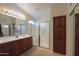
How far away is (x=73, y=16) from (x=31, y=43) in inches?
58.3

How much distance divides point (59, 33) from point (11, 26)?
1.95 meters

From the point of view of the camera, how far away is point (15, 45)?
371cm

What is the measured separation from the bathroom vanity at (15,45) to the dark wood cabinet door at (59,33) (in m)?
1.37

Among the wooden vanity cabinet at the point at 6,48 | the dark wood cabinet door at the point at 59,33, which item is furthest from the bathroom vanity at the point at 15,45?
the dark wood cabinet door at the point at 59,33

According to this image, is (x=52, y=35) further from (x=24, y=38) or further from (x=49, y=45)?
(x=24, y=38)

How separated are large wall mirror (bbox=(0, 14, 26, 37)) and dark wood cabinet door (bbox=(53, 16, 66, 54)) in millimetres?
1489

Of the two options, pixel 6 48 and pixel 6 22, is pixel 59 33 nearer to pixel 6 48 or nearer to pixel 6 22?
pixel 6 22

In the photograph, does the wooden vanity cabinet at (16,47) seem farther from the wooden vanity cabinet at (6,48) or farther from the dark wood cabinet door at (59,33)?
the dark wood cabinet door at (59,33)

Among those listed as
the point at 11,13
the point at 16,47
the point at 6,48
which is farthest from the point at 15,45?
the point at 11,13

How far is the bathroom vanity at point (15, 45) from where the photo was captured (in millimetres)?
3245

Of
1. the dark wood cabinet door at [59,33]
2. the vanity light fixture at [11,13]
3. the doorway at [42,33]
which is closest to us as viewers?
the doorway at [42,33]

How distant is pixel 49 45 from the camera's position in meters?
4.59

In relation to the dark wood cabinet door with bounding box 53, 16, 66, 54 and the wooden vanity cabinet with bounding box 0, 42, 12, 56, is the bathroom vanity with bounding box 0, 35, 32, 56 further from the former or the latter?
the dark wood cabinet door with bounding box 53, 16, 66, 54

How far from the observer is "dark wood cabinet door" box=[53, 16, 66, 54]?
4.45m
